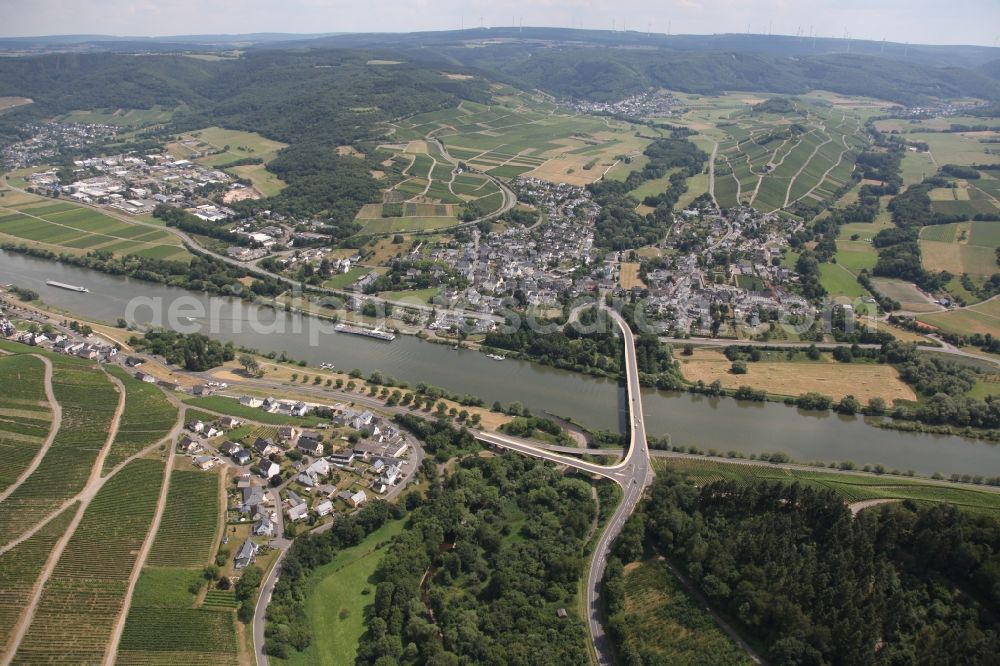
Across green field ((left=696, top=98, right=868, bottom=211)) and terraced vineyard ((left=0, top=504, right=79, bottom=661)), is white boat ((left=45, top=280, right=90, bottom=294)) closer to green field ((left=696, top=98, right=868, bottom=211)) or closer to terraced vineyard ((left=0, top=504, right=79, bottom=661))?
terraced vineyard ((left=0, top=504, right=79, bottom=661))

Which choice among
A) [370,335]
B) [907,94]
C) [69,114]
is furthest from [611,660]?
[907,94]

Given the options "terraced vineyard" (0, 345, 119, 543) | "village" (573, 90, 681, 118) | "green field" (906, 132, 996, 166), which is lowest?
"terraced vineyard" (0, 345, 119, 543)

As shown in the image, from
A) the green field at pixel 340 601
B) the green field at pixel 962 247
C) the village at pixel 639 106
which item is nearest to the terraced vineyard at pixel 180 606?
the green field at pixel 340 601

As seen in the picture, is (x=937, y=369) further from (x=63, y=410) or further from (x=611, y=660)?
(x=63, y=410)

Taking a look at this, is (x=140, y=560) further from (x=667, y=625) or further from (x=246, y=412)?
(x=667, y=625)

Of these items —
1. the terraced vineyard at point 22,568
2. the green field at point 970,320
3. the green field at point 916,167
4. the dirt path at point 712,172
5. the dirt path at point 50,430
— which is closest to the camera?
the terraced vineyard at point 22,568

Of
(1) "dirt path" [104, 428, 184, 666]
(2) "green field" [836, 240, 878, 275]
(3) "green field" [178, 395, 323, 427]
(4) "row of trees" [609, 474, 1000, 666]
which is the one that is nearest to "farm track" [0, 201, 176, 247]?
(3) "green field" [178, 395, 323, 427]

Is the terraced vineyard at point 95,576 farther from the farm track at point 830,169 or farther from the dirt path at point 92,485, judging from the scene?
the farm track at point 830,169
